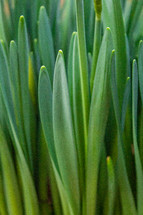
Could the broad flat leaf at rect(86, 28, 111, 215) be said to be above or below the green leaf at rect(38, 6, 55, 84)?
below

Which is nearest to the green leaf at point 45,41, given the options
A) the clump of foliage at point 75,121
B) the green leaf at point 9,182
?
the clump of foliage at point 75,121

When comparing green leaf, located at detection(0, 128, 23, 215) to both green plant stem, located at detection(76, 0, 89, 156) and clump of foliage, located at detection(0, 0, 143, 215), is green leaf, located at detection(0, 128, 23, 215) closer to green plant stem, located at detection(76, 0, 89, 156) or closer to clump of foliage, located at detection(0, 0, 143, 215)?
clump of foliage, located at detection(0, 0, 143, 215)

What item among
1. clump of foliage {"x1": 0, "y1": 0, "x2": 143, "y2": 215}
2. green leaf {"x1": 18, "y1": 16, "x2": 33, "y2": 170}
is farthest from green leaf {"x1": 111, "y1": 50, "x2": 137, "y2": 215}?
green leaf {"x1": 18, "y1": 16, "x2": 33, "y2": 170}

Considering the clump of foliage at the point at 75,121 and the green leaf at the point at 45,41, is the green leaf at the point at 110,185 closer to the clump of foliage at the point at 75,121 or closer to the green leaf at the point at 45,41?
the clump of foliage at the point at 75,121

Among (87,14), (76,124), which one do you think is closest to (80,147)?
(76,124)

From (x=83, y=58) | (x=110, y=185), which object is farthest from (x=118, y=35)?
(x=110, y=185)

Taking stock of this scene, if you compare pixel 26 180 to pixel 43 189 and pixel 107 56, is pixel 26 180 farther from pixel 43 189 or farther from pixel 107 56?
pixel 107 56

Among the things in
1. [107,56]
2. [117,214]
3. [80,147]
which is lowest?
[117,214]

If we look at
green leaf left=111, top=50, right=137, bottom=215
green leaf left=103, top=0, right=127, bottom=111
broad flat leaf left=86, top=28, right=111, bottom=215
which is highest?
green leaf left=103, top=0, right=127, bottom=111

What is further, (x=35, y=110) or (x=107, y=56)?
(x=35, y=110)
